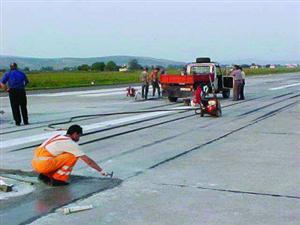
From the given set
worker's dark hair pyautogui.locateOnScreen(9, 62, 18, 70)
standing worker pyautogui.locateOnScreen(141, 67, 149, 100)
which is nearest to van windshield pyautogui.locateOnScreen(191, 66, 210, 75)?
standing worker pyautogui.locateOnScreen(141, 67, 149, 100)

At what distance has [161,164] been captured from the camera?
28.0ft

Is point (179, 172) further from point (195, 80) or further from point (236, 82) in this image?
point (236, 82)

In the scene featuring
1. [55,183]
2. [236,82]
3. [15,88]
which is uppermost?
[15,88]

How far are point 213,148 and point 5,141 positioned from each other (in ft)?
15.8

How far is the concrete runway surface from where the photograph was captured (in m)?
5.64

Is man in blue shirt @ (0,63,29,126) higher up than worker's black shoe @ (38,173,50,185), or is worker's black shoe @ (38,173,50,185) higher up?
man in blue shirt @ (0,63,29,126)

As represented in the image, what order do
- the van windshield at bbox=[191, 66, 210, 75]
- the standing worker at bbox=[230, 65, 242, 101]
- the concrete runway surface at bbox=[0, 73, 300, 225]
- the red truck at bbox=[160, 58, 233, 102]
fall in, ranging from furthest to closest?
the van windshield at bbox=[191, 66, 210, 75] → the standing worker at bbox=[230, 65, 242, 101] → the red truck at bbox=[160, 58, 233, 102] → the concrete runway surface at bbox=[0, 73, 300, 225]

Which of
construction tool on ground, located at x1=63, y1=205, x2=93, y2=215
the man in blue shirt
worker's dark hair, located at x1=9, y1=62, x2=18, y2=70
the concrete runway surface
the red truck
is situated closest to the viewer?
the concrete runway surface

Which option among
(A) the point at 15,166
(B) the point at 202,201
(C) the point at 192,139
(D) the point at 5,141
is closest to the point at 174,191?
(B) the point at 202,201

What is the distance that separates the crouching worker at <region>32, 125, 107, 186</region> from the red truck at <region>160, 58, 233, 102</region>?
→ 16.0 metres

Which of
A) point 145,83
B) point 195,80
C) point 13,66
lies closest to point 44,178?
point 13,66

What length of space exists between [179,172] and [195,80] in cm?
1610

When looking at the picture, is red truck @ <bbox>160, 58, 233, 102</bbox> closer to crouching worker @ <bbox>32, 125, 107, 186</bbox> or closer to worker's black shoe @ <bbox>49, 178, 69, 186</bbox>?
crouching worker @ <bbox>32, 125, 107, 186</bbox>

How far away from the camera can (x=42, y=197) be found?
6.51m
